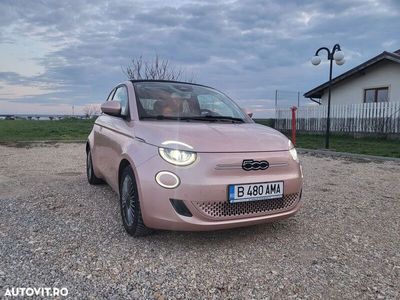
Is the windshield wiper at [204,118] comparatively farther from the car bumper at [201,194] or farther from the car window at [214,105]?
the car bumper at [201,194]

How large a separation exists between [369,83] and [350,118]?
130 inches

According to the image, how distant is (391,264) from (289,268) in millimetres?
814

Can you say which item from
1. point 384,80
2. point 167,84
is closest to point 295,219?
point 167,84

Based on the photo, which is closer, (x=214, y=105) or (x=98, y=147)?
(x=214, y=105)

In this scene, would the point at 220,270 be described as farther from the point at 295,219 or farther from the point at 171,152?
the point at 295,219

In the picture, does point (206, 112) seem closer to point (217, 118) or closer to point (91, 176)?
point (217, 118)

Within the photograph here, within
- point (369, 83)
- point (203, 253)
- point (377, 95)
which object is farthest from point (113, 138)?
point (369, 83)

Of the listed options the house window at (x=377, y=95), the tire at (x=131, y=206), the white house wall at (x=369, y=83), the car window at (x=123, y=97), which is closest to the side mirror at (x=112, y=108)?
the car window at (x=123, y=97)

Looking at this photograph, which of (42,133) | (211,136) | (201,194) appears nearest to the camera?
(201,194)

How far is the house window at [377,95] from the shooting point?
17.5m

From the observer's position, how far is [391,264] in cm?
268

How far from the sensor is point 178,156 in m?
2.78

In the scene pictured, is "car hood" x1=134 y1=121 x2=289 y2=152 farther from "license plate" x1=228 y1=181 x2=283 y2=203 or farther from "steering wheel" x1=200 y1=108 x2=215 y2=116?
"steering wheel" x1=200 y1=108 x2=215 y2=116

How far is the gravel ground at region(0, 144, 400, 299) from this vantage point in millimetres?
2312
